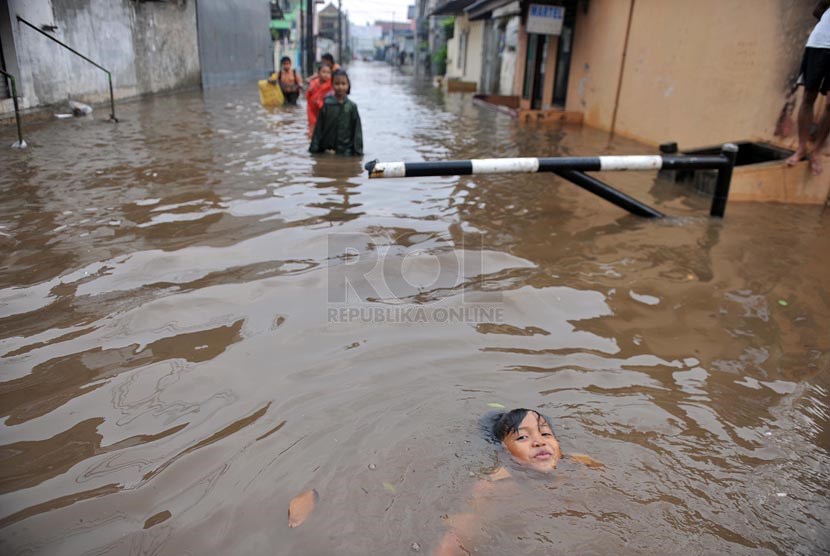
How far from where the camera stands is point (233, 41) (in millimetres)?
26062

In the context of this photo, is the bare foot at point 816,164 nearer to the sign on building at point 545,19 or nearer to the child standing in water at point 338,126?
the child standing in water at point 338,126

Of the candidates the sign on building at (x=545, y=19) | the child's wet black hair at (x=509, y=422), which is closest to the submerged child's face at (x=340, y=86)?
the child's wet black hair at (x=509, y=422)

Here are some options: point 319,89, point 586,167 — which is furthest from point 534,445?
→ point 319,89

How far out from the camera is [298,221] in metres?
5.42

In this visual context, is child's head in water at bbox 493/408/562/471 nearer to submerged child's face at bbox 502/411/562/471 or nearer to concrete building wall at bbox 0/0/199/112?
submerged child's face at bbox 502/411/562/471

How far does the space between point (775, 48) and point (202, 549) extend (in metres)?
8.35

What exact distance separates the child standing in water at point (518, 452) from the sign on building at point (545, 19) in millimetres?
13196

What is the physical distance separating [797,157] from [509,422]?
17.6 feet

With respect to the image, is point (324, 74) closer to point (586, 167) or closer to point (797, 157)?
point (586, 167)

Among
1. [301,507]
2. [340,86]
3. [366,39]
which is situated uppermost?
[366,39]

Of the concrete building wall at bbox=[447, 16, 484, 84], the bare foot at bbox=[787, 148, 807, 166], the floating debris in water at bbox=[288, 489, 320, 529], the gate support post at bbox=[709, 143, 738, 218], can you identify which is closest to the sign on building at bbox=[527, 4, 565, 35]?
Result: the bare foot at bbox=[787, 148, 807, 166]

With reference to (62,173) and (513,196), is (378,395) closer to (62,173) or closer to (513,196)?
(513,196)

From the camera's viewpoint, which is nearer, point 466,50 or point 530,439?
point 530,439

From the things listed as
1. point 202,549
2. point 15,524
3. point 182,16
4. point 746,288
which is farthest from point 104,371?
point 182,16
